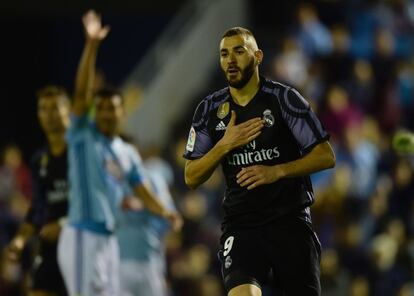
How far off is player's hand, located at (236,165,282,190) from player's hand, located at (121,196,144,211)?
3.84 metres

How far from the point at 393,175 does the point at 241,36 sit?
833 centimetres

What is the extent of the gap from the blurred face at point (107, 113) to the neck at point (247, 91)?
101 inches

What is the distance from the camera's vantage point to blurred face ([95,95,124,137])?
10.4 m

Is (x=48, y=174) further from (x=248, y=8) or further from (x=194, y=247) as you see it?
(x=248, y=8)

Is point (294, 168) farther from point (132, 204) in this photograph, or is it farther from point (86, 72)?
point (132, 204)

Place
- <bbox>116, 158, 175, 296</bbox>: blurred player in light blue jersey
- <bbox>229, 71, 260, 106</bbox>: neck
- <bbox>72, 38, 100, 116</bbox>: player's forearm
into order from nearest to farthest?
1. <bbox>229, 71, 260, 106</bbox>: neck
2. <bbox>72, 38, 100, 116</bbox>: player's forearm
3. <bbox>116, 158, 175, 296</bbox>: blurred player in light blue jersey

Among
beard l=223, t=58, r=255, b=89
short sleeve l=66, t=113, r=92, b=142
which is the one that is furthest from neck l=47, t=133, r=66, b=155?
beard l=223, t=58, r=255, b=89

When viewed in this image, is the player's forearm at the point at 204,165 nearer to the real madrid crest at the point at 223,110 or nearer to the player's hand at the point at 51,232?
the real madrid crest at the point at 223,110

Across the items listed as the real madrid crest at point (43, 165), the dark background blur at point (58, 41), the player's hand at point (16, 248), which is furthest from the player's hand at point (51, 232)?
the dark background blur at point (58, 41)

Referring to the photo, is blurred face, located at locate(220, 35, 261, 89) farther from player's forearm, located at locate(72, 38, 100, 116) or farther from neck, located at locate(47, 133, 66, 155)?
neck, located at locate(47, 133, 66, 155)

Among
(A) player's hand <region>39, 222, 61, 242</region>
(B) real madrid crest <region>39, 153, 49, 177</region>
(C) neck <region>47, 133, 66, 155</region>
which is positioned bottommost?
(A) player's hand <region>39, 222, 61, 242</region>

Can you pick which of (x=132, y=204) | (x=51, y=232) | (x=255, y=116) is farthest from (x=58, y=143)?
(x=255, y=116)

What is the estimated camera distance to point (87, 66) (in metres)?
9.61

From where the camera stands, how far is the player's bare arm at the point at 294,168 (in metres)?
7.77
